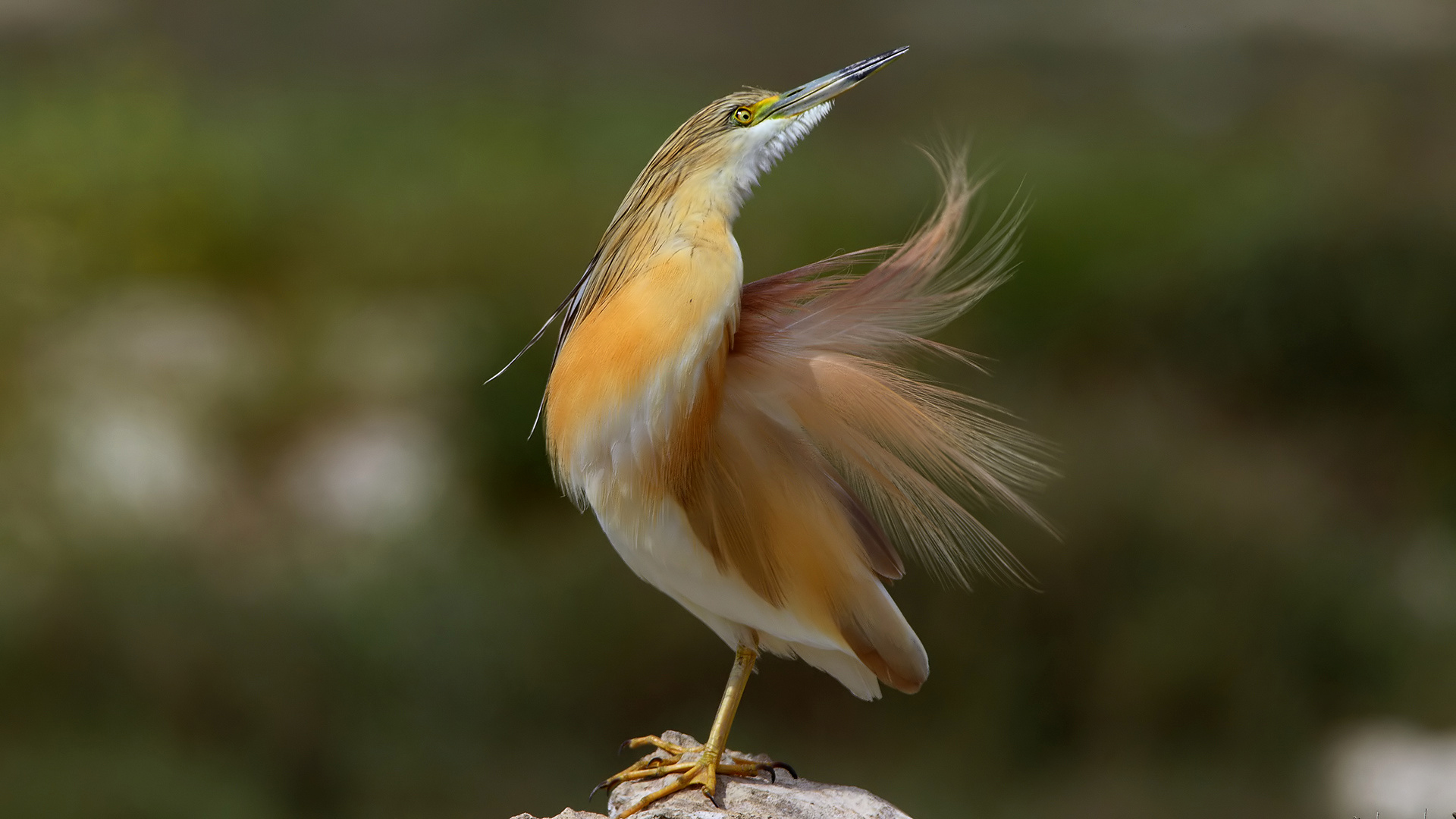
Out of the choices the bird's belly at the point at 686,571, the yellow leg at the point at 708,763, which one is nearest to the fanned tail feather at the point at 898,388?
the bird's belly at the point at 686,571

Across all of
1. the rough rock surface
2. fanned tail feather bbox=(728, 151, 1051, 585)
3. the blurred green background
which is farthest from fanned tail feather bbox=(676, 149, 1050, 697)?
the blurred green background

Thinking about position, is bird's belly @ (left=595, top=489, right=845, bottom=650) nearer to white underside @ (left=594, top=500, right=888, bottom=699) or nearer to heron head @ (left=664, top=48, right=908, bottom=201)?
white underside @ (left=594, top=500, right=888, bottom=699)

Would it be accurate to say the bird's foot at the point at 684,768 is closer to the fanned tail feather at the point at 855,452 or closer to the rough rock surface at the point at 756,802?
the rough rock surface at the point at 756,802

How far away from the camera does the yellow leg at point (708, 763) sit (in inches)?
64.5

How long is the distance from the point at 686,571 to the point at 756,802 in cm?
34

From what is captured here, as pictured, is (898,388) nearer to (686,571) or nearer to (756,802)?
(686,571)

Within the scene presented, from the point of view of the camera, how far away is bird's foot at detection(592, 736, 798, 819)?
164 cm

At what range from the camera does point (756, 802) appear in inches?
65.4

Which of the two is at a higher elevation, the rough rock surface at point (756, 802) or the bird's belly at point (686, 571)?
the bird's belly at point (686, 571)

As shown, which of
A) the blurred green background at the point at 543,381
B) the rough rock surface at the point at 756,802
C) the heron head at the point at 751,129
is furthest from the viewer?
the blurred green background at the point at 543,381

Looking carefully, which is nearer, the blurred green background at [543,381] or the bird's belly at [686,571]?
the bird's belly at [686,571]

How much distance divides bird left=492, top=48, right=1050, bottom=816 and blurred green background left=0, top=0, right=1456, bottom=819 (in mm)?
1634

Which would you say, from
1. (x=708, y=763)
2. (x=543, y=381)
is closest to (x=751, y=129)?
(x=708, y=763)

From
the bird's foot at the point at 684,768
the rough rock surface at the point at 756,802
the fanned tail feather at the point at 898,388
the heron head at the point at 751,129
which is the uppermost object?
the heron head at the point at 751,129
